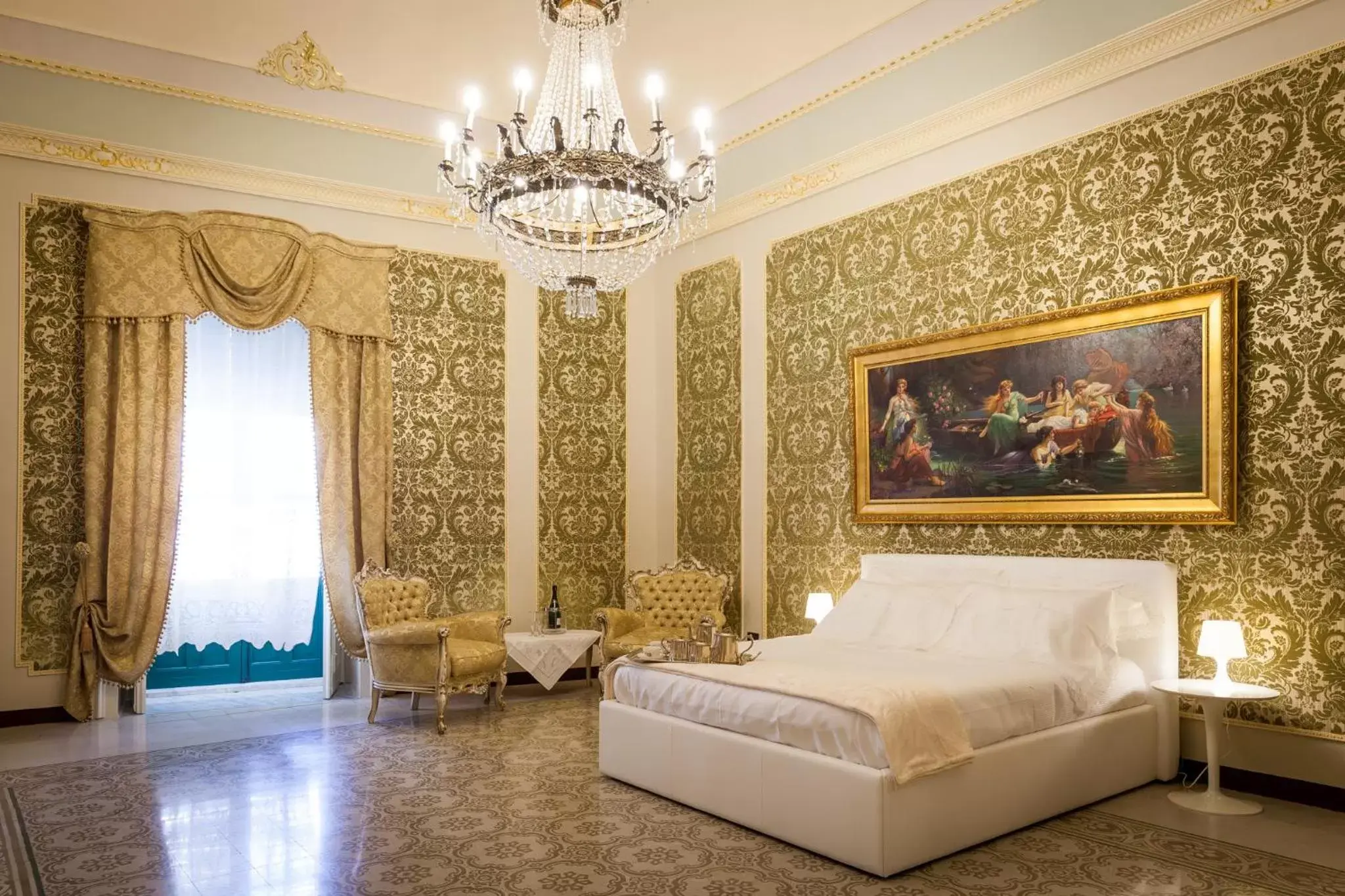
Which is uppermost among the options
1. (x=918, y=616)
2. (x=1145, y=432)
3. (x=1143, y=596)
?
(x=1145, y=432)

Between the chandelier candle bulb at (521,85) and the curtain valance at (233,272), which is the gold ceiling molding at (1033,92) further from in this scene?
the curtain valance at (233,272)

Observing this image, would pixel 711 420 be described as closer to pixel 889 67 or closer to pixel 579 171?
pixel 889 67

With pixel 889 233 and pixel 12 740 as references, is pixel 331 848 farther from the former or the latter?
pixel 889 233

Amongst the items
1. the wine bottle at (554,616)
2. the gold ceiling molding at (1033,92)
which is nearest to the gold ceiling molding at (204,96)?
the gold ceiling molding at (1033,92)

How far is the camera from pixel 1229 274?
516cm

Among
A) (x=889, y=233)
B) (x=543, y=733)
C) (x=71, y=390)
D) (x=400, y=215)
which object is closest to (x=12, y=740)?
(x=71, y=390)

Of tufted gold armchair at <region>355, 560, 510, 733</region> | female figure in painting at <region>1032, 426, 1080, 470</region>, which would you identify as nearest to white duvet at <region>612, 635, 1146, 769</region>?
female figure in painting at <region>1032, 426, 1080, 470</region>

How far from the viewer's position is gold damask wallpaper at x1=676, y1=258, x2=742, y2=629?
Result: 331 inches

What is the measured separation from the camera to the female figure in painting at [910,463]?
21.9 ft

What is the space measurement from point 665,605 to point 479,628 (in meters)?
1.57

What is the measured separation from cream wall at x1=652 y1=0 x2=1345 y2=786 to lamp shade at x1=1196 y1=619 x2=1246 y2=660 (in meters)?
0.59

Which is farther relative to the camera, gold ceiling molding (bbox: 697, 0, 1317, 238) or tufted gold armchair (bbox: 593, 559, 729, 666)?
tufted gold armchair (bbox: 593, 559, 729, 666)

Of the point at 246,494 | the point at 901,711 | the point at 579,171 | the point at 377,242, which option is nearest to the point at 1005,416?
the point at 901,711

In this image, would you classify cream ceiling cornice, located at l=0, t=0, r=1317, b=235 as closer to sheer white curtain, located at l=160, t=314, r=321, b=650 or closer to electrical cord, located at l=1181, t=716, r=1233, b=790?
sheer white curtain, located at l=160, t=314, r=321, b=650
